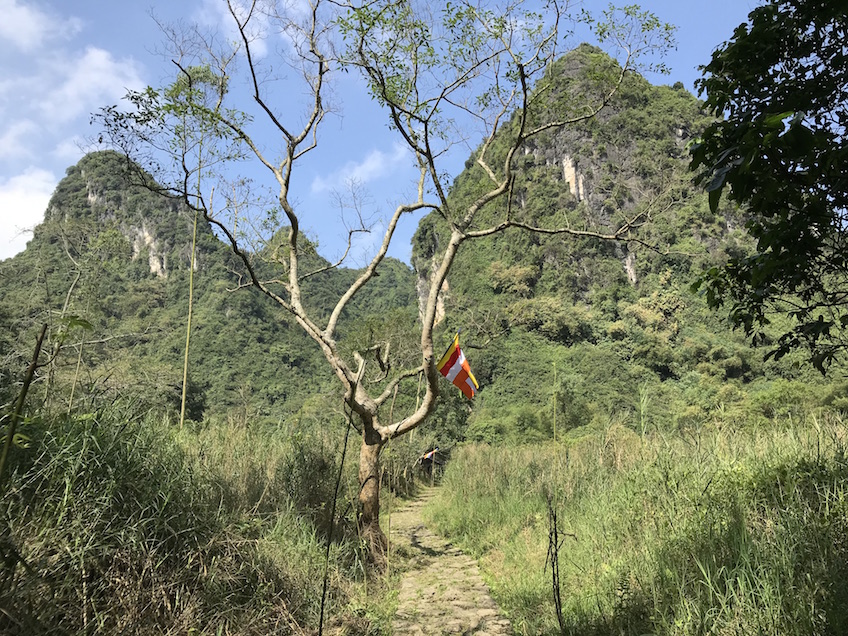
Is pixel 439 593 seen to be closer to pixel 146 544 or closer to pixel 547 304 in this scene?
pixel 146 544

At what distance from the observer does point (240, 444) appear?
5.64m

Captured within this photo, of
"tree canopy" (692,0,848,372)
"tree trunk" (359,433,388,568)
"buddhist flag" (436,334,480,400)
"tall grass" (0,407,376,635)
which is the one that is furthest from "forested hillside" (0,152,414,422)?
"tree canopy" (692,0,848,372)

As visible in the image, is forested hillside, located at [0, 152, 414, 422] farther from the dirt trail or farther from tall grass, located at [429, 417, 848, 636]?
tall grass, located at [429, 417, 848, 636]

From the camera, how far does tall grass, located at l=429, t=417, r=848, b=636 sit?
288 centimetres

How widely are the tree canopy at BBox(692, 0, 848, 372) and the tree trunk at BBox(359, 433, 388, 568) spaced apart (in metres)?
4.54

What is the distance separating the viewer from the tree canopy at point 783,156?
1672 millimetres

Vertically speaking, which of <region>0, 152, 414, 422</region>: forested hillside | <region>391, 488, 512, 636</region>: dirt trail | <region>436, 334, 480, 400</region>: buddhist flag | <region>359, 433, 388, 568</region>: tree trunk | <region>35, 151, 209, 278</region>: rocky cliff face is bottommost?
<region>391, 488, 512, 636</region>: dirt trail

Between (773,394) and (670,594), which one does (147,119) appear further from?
(773,394)

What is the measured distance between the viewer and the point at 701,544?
12.1ft

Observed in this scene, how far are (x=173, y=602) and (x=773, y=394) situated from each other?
77.0 feet

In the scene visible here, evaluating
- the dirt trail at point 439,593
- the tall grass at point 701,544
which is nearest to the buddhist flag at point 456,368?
the tall grass at point 701,544

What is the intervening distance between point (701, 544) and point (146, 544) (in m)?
3.70

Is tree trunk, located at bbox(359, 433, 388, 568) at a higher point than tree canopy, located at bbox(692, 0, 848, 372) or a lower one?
lower

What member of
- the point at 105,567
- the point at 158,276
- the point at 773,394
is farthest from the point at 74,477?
the point at 158,276
